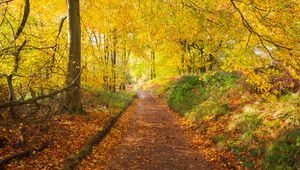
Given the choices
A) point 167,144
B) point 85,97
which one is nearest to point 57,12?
point 85,97

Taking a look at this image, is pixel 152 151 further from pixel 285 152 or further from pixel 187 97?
pixel 187 97

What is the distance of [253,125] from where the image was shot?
313 inches

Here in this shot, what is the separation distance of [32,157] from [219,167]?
465 cm

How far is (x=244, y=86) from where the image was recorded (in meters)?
11.5

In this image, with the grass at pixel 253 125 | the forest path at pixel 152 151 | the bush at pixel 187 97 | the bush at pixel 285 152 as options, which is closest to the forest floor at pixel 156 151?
the forest path at pixel 152 151

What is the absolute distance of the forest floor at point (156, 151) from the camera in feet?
23.6

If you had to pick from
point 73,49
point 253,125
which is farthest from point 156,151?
point 73,49

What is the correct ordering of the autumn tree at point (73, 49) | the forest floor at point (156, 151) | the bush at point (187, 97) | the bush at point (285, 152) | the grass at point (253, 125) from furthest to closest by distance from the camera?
the bush at point (187, 97), the autumn tree at point (73, 49), the forest floor at point (156, 151), the grass at point (253, 125), the bush at point (285, 152)

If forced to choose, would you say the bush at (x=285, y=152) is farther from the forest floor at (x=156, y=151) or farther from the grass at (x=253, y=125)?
the forest floor at (x=156, y=151)

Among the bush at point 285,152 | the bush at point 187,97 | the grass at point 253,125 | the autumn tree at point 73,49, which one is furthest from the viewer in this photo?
the bush at point 187,97

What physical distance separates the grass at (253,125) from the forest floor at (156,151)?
18.6 inches

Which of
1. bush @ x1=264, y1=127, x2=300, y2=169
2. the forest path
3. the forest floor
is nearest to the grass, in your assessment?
bush @ x1=264, y1=127, x2=300, y2=169

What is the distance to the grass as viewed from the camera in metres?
6.02

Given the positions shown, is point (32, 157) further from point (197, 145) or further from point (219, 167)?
point (197, 145)
